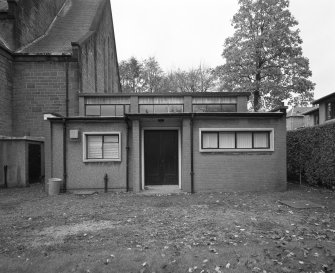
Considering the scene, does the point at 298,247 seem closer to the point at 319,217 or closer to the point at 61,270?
the point at 319,217

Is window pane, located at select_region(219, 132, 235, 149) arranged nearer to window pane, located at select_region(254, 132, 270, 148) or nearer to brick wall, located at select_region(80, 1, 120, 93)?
window pane, located at select_region(254, 132, 270, 148)

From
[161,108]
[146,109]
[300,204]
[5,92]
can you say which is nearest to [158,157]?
[146,109]

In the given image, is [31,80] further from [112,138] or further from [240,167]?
[240,167]

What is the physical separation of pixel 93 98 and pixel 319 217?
13.6 metres

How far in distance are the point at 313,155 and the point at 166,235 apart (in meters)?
9.51

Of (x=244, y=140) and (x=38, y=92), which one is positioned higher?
(x=38, y=92)

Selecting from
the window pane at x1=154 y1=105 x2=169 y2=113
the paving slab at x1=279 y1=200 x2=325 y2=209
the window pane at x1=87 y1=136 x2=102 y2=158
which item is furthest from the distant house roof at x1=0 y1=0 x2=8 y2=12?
the paving slab at x1=279 y1=200 x2=325 y2=209

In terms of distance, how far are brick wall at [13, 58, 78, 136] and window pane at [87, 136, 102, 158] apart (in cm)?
568

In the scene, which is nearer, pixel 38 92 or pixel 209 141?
pixel 209 141

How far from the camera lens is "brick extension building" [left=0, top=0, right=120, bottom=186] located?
519 inches

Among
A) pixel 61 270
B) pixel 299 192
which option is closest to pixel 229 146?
pixel 299 192

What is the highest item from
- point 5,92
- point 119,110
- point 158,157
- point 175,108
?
point 5,92

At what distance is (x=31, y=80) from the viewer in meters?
16.2

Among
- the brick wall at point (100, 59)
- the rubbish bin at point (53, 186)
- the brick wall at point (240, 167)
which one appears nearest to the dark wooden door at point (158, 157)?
the brick wall at point (240, 167)
